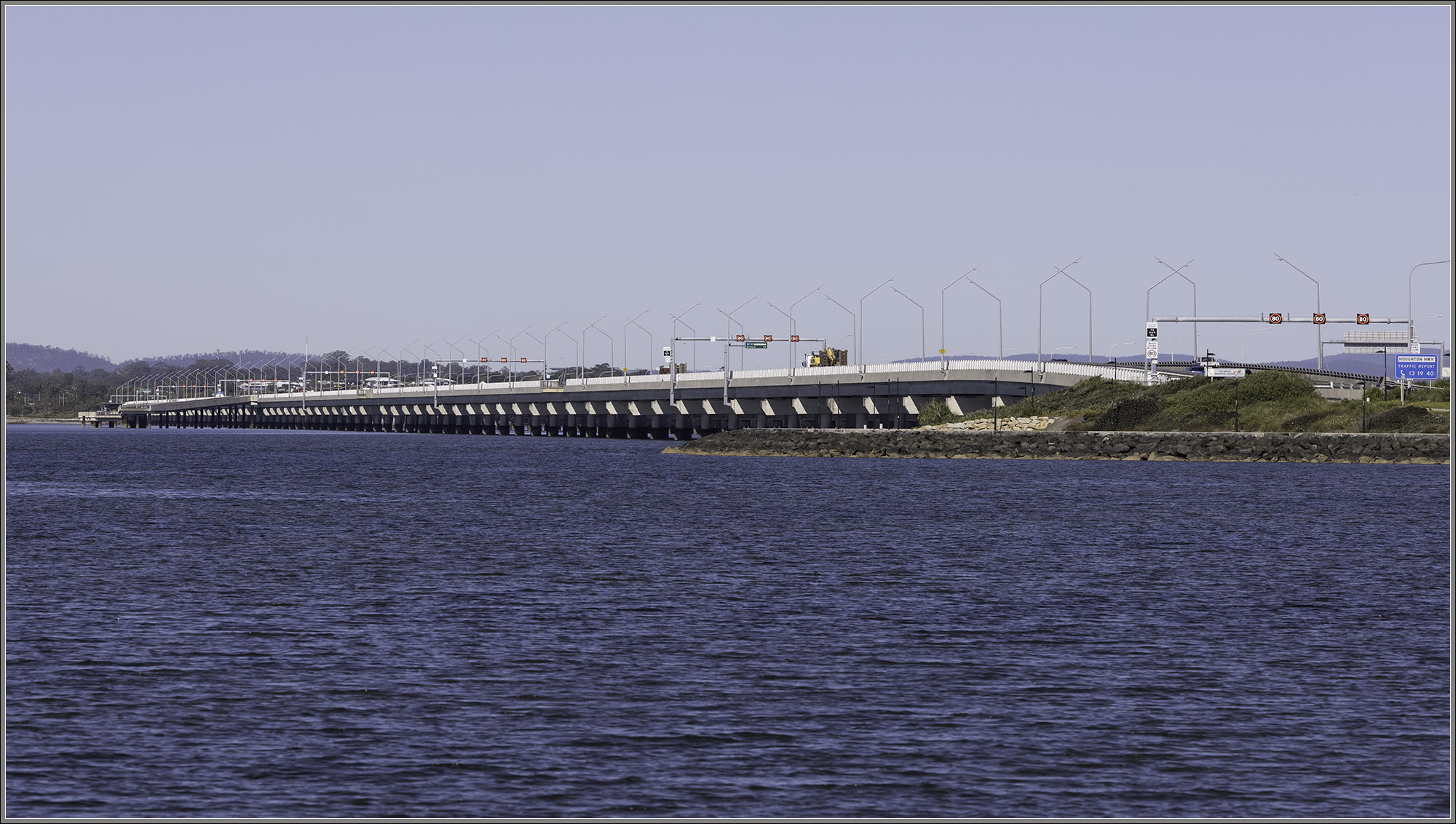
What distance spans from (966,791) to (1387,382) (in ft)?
423

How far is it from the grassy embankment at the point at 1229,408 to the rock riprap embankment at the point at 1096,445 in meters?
3.38

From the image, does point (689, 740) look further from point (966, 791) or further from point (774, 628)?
point (774, 628)

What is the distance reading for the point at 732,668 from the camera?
23438 mm

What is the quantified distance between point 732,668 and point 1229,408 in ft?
325

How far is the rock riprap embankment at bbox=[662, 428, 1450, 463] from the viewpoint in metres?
97.2

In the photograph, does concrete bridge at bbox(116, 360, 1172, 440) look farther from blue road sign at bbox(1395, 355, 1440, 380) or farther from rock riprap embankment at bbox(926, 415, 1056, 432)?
blue road sign at bbox(1395, 355, 1440, 380)

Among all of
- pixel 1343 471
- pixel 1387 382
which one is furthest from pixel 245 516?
pixel 1387 382

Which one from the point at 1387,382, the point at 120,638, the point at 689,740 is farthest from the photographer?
the point at 1387,382

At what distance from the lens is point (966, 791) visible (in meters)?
16.1

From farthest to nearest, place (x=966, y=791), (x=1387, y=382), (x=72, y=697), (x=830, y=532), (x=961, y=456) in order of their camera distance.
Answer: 1. (x=1387, y=382)
2. (x=961, y=456)
3. (x=830, y=532)
4. (x=72, y=697)
5. (x=966, y=791)

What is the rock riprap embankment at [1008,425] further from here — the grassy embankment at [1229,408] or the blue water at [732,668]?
the blue water at [732,668]

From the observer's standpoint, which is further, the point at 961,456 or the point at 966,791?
the point at 961,456

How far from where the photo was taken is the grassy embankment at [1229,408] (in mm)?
104500

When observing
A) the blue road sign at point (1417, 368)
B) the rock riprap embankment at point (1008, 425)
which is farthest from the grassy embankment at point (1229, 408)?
the rock riprap embankment at point (1008, 425)
